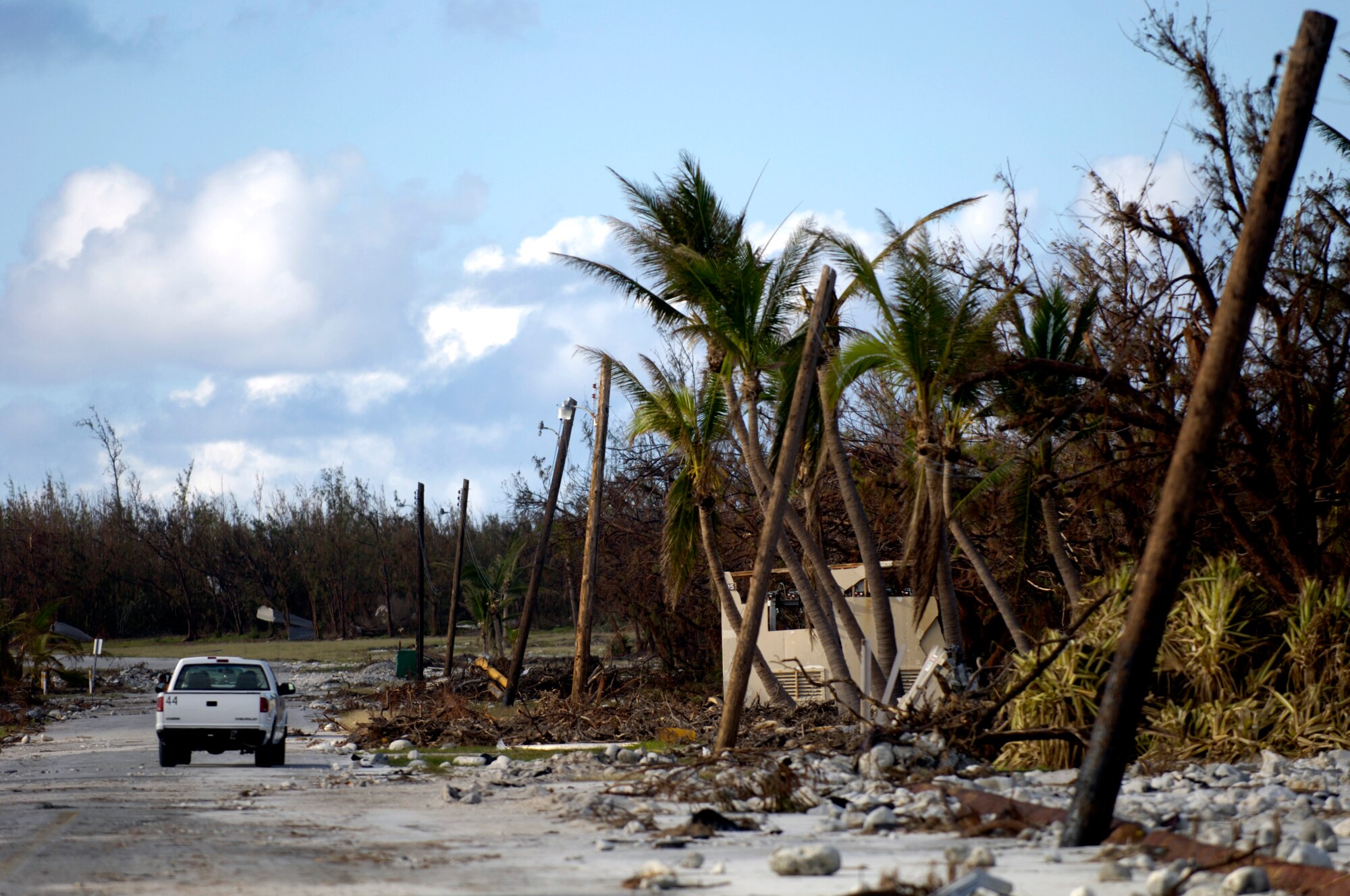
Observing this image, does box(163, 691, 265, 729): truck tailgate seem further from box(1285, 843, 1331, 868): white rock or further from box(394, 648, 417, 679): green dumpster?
box(394, 648, 417, 679): green dumpster

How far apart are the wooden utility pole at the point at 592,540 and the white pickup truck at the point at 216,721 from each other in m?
9.20

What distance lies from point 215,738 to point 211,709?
1.27ft

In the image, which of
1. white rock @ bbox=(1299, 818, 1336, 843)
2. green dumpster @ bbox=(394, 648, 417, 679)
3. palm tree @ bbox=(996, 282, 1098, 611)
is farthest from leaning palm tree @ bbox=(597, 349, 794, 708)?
green dumpster @ bbox=(394, 648, 417, 679)

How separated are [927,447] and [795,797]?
26.4ft

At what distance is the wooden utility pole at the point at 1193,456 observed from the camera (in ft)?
26.1

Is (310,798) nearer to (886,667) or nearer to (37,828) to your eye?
(37,828)

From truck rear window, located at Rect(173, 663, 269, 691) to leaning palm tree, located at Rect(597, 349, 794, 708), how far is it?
706cm

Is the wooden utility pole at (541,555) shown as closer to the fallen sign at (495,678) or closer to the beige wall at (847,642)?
the fallen sign at (495,678)

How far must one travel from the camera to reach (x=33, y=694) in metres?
34.8

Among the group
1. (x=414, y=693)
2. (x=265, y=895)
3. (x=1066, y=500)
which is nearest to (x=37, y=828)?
(x=265, y=895)

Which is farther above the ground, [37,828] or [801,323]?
[801,323]

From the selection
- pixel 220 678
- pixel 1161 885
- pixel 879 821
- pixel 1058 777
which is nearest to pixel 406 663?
pixel 220 678

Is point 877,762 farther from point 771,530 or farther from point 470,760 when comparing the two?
point 470,760

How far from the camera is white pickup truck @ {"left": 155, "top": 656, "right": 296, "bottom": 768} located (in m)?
17.8
